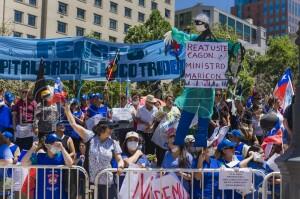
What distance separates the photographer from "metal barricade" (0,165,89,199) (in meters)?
8.02

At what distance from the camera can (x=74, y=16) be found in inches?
2591

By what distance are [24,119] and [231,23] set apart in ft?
363

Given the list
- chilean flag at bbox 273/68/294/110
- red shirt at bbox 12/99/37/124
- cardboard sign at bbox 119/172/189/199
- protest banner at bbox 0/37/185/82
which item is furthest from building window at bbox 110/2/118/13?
cardboard sign at bbox 119/172/189/199

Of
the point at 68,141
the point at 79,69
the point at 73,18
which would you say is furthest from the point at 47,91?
the point at 73,18

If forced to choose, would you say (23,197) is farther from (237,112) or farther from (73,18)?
(73,18)

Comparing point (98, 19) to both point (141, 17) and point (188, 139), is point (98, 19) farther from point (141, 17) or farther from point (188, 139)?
point (188, 139)

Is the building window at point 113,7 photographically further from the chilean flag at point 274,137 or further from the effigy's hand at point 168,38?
the chilean flag at point 274,137

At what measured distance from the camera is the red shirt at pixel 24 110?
1172cm

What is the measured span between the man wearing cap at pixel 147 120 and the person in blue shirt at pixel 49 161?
3105 mm

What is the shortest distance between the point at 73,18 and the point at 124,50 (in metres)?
53.9

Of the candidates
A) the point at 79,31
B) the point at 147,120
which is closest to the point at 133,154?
the point at 147,120

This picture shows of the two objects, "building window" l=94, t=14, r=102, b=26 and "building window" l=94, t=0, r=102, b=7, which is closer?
"building window" l=94, t=14, r=102, b=26

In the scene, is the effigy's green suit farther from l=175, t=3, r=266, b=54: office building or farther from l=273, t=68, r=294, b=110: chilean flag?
l=175, t=3, r=266, b=54: office building

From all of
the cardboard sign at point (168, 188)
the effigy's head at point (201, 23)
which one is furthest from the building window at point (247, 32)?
the cardboard sign at point (168, 188)
